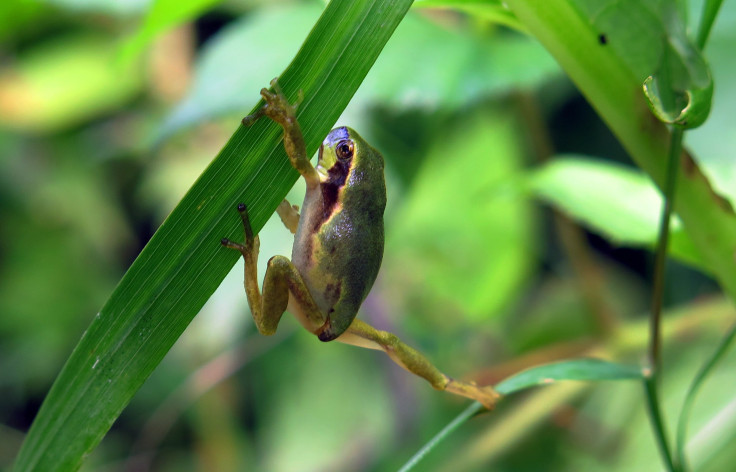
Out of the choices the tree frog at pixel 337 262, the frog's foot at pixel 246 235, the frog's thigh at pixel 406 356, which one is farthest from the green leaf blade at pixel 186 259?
the frog's thigh at pixel 406 356

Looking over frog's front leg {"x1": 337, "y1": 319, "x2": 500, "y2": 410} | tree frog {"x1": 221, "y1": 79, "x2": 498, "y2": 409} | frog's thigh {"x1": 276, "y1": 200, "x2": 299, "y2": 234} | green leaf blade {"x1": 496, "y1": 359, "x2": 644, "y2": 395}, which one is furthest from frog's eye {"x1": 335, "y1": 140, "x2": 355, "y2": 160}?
green leaf blade {"x1": 496, "y1": 359, "x2": 644, "y2": 395}

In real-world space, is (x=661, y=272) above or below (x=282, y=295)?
above

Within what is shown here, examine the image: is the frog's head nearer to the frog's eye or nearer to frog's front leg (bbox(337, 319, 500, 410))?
the frog's eye

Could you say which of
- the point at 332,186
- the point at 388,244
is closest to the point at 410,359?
the point at 332,186

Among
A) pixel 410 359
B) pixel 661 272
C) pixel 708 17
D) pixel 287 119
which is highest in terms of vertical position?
pixel 708 17

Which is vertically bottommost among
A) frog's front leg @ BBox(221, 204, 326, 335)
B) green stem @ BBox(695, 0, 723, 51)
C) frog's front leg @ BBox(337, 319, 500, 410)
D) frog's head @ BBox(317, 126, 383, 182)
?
frog's front leg @ BBox(337, 319, 500, 410)

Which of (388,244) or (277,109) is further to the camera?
(388,244)

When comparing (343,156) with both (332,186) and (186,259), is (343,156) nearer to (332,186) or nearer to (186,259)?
(332,186)

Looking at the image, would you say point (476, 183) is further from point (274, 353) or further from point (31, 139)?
point (31, 139)
